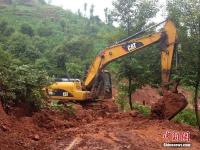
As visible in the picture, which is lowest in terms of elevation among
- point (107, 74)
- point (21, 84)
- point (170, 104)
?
point (170, 104)

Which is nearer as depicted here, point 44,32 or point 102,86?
point 102,86

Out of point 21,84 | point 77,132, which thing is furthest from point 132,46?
point 77,132

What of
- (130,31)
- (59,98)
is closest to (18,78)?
(59,98)

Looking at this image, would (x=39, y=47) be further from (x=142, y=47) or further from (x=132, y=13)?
(x=142, y=47)

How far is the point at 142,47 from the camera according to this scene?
17.0 m

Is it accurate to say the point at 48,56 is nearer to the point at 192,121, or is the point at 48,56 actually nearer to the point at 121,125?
the point at 192,121

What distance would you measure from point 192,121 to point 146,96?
68.9 ft

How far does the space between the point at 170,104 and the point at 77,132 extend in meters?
3.86

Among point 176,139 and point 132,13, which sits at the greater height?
point 132,13

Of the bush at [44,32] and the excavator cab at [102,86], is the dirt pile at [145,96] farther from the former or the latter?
the bush at [44,32]

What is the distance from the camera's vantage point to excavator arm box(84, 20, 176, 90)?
15.6m

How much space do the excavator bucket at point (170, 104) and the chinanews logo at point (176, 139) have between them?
1.36 meters

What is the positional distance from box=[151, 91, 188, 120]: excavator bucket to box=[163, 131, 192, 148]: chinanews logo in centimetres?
136

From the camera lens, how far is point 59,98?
18719mm
